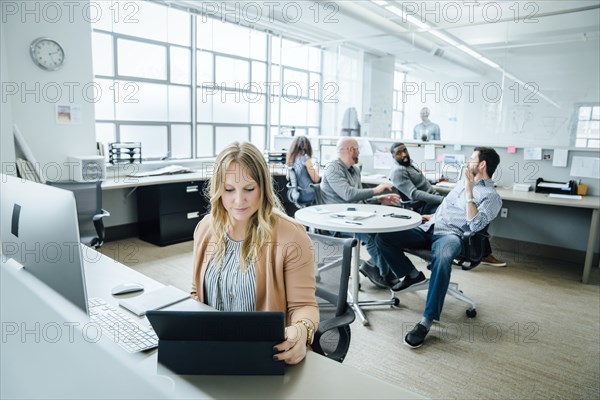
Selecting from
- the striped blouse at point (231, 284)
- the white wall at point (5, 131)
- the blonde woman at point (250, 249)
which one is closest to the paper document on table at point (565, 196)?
the blonde woman at point (250, 249)

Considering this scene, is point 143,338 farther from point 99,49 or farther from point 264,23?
point 264,23

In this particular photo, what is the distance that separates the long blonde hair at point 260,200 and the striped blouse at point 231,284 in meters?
0.02

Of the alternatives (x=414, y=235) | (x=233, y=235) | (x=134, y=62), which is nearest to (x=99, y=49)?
(x=134, y=62)

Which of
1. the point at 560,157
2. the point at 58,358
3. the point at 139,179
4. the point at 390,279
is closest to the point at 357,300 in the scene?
the point at 390,279

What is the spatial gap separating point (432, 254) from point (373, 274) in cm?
61

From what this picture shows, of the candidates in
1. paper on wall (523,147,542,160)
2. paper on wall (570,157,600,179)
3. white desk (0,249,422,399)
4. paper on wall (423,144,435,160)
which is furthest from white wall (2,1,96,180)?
paper on wall (570,157,600,179)

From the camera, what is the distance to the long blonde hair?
1.43 metres

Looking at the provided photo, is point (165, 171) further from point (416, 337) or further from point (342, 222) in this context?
point (416, 337)

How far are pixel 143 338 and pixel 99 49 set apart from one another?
4426 millimetres

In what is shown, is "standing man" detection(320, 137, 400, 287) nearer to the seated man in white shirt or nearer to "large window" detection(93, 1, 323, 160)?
the seated man in white shirt

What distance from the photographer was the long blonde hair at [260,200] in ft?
4.68

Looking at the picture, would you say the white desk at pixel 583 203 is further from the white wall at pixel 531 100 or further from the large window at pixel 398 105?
the large window at pixel 398 105

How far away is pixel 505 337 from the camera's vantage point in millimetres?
2783

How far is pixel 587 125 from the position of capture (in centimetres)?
462
